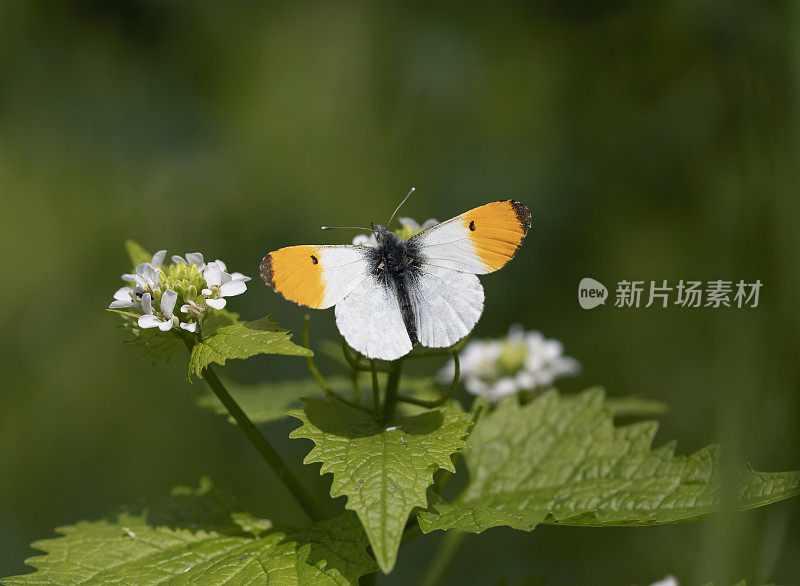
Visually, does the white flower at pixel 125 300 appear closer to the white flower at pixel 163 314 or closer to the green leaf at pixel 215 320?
the white flower at pixel 163 314

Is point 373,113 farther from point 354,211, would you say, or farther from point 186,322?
point 186,322

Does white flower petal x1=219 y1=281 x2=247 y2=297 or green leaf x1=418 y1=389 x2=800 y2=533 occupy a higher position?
white flower petal x1=219 y1=281 x2=247 y2=297

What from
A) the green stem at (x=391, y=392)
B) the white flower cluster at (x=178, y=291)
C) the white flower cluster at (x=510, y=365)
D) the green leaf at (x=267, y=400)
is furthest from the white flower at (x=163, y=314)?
the white flower cluster at (x=510, y=365)

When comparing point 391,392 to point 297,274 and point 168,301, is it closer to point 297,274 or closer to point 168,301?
point 297,274
